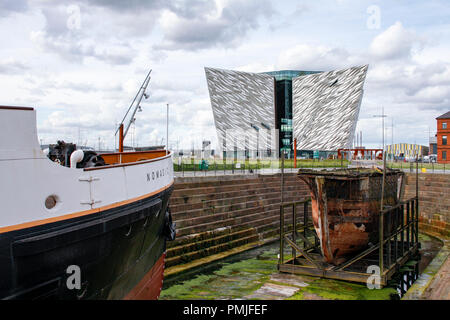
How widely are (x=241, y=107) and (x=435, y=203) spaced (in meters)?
47.0

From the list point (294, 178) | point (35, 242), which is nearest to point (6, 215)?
point (35, 242)

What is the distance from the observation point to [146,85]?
10.4 metres

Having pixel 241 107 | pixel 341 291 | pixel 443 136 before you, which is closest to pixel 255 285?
pixel 341 291

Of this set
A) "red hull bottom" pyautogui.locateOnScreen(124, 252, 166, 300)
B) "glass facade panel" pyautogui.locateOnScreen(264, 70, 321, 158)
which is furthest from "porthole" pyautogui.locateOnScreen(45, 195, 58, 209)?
"glass facade panel" pyautogui.locateOnScreen(264, 70, 321, 158)

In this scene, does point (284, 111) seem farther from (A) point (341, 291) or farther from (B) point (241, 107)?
(A) point (341, 291)

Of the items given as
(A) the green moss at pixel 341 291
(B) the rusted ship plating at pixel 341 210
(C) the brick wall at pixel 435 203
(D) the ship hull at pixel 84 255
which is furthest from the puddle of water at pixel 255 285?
(C) the brick wall at pixel 435 203

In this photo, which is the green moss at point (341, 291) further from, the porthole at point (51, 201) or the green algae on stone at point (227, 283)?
the porthole at point (51, 201)

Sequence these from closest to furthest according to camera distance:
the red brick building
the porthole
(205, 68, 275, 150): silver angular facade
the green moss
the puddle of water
A: the porthole
the green moss
the puddle of water
the red brick building
(205, 68, 275, 150): silver angular facade

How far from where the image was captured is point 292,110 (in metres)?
72.4

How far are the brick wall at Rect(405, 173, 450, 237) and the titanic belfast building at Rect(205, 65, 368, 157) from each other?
40316 millimetres

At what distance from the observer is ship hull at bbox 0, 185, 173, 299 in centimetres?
419

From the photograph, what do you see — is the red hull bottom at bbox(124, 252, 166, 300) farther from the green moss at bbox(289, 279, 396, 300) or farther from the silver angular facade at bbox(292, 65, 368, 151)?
the silver angular facade at bbox(292, 65, 368, 151)

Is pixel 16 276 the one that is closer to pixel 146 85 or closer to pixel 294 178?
Result: pixel 146 85
